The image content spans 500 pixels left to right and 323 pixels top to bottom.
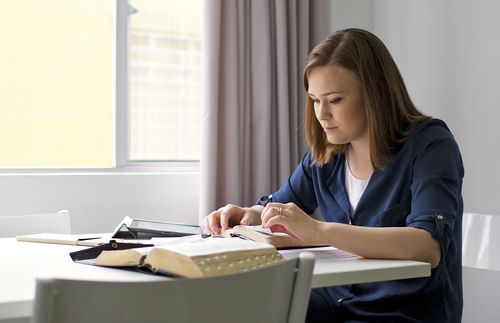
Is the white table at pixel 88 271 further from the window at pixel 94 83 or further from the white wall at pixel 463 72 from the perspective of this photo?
the window at pixel 94 83

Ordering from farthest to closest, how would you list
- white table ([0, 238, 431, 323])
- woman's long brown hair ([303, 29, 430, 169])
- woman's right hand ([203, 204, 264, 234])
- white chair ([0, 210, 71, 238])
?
white chair ([0, 210, 71, 238]) < woman's right hand ([203, 204, 264, 234]) < woman's long brown hair ([303, 29, 430, 169]) < white table ([0, 238, 431, 323])

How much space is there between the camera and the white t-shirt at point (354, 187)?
5.49 ft

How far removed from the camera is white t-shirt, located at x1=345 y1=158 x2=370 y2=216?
167 cm

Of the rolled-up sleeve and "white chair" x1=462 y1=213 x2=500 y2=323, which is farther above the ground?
the rolled-up sleeve

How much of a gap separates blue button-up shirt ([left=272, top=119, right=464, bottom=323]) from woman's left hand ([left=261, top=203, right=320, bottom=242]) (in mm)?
217

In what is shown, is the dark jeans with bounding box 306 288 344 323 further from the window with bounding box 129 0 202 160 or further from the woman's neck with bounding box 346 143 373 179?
the window with bounding box 129 0 202 160

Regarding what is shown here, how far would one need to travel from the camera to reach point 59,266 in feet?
4.18

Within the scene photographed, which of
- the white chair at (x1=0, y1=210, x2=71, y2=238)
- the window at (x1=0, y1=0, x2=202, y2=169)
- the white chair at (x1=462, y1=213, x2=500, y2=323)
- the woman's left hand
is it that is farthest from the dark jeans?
the window at (x1=0, y1=0, x2=202, y2=169)

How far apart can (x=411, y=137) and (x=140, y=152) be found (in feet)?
5.23

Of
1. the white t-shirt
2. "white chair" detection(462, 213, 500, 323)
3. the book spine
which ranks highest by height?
the white t-shirt

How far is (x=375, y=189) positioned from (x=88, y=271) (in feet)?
2.38

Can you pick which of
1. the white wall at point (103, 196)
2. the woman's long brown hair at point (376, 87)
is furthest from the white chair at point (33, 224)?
the woman's long brown hair at point (376, 87)

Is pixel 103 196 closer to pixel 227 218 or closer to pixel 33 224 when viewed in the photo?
pixel 33 224

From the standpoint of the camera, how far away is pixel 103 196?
2.56 metres
